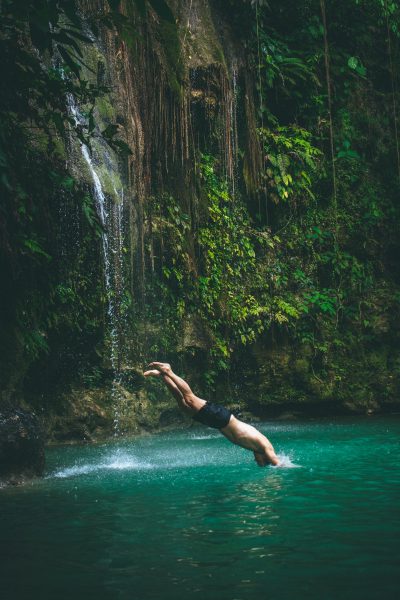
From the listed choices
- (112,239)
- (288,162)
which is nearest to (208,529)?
(112,239)

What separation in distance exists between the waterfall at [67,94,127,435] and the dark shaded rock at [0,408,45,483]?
4.30m

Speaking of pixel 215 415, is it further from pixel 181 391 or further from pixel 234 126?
pixel 234 126

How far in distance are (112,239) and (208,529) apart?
755 centimetres

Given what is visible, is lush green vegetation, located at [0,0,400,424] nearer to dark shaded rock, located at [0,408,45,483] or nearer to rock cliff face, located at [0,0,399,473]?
rock cliff face, located at [0,0,399,473]

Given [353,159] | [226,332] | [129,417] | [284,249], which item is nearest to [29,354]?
[129,417]

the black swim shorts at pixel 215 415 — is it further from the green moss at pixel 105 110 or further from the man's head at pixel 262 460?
the green moss at pixel 105 110

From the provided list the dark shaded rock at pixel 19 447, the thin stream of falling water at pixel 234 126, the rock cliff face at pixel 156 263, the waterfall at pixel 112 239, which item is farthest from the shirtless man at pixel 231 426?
the thin stream of falling water at pixel 234 126

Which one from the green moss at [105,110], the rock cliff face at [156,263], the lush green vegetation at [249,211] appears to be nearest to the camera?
the rock cliff face at [156,263]

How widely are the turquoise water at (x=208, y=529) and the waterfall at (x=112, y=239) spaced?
3.47m

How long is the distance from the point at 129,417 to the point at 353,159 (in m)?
8.15

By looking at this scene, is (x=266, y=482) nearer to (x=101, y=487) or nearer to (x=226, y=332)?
(x=101, y=487)

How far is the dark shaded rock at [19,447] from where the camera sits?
742cm

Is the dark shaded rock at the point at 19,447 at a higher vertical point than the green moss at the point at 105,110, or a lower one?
lower

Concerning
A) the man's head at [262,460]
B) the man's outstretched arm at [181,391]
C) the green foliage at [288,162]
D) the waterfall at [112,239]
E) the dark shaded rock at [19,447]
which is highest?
the green foliage at [288,162]
